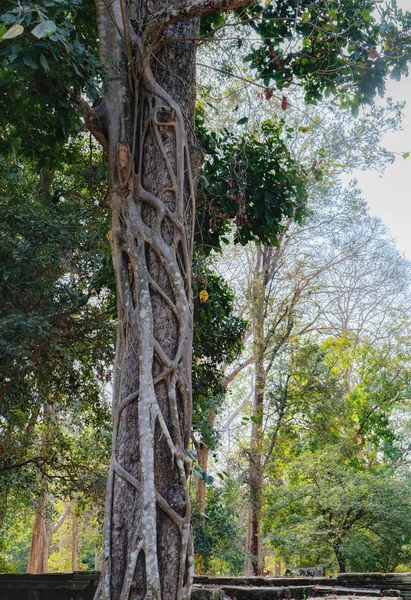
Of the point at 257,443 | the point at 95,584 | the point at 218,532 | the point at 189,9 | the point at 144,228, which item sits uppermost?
the point at 257,443

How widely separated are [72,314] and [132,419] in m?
4.57

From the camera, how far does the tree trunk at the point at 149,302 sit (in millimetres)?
3090

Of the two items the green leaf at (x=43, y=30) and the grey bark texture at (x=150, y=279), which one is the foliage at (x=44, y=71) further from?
the grey bark texture at (x=150, y=279)

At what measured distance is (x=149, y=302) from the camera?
3516 millimetres

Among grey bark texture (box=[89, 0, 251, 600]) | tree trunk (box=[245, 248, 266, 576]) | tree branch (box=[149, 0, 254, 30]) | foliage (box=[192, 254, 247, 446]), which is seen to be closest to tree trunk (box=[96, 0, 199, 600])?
grey bark texture (box=[89, 0, 251, 600])

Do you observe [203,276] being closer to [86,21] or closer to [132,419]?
[86,21]

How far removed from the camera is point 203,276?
6414mm

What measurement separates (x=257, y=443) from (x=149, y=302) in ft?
36.2

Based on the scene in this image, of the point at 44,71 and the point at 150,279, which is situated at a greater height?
the point at 44,71

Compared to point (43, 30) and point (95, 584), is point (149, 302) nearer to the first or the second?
point (43, 30)

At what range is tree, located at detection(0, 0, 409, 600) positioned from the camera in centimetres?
310

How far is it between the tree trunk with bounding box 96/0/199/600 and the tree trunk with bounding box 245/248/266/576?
374 inches

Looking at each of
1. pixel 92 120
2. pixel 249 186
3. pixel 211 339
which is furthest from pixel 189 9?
pixel 211 339

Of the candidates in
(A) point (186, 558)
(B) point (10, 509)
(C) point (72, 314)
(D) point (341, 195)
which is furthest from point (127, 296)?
(D) point (341, 195)
